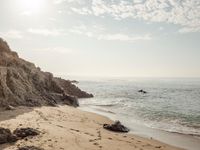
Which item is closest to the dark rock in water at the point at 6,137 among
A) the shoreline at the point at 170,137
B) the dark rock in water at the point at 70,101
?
the shoreline at the point at 170,137

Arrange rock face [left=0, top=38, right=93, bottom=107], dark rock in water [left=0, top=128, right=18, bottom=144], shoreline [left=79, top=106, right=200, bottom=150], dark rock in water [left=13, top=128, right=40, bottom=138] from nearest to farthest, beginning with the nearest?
1. dark rock in water [left=0, top=128, right=18, bottom=144]
2. dark rock in water [left=13, top=128, right=40, bottom=138]
3. shoreline [left=79, top=106, right=200, bottom=150]
4. rock face [left=0, top=38, right=93, bottom=107]

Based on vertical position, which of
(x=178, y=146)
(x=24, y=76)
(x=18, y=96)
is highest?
(x=24, y=76)

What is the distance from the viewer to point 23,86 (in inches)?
1309

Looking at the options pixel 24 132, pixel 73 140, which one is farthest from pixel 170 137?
pixel 24 132

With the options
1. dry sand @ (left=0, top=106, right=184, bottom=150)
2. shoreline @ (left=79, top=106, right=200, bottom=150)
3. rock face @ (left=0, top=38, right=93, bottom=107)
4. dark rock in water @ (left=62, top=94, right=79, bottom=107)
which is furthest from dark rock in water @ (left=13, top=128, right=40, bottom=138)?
dark rock in water @ (left=62, top=94, right=79, bottom=107)

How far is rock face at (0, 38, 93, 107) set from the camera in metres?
29.0

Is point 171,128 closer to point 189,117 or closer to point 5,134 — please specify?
point 189,117

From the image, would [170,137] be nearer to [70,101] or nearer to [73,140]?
[73,140]

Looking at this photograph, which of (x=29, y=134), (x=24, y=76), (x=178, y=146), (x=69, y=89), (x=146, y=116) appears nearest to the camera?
(x=29, y=134)

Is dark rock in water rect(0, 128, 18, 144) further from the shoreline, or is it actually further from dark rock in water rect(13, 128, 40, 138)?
the shoreline

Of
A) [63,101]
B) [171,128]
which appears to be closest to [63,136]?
[171,128]

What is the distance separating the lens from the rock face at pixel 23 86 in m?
29.0

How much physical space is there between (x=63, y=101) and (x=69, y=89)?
2053 centimetres

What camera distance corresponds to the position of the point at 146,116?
108ft
